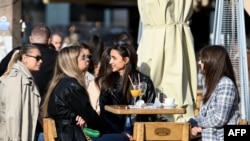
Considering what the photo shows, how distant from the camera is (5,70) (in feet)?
28.5

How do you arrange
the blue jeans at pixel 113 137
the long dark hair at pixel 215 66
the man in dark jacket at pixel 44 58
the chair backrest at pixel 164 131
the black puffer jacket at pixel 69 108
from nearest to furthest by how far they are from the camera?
1. the chair backrest at pixel 164 131
2. the long dark hair at pixel 215 66
3. the black puffer jacket at pixel 69 108
4. the blue jeans at pixel 113 137
5. the man in dark jacket at pixel 44 58

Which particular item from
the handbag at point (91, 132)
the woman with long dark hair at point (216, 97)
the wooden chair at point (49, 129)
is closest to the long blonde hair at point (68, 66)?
the wooden chair at point (49, 129)

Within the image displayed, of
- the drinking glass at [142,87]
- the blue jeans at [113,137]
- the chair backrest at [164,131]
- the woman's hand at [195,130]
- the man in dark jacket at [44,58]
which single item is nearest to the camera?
the chair backrest at [164,131]

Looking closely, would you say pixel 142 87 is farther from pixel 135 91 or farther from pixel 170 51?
pixel 170 51

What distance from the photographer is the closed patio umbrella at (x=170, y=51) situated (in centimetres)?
858

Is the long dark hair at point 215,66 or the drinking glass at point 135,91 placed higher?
the long dark hair at point 215,66

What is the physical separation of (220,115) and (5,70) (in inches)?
104

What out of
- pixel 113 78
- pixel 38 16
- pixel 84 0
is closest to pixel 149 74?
pixel 113 78

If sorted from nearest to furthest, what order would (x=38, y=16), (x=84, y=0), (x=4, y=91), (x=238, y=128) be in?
(x=238, y=128), (x=4, y=91), (x=84, y=0), (x=38, y=16)

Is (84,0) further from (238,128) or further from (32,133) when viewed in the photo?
(238,128)

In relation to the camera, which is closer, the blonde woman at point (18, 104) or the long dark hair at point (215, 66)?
the long dark hair at point (215, 66)

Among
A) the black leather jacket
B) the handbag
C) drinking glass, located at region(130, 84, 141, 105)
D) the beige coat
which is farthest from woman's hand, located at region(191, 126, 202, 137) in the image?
the beige coat

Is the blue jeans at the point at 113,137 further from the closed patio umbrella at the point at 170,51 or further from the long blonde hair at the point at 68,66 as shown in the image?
the closed patio umbrella at the point at 170,51

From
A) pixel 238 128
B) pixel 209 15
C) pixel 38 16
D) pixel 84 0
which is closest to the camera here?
pixel 238 128
